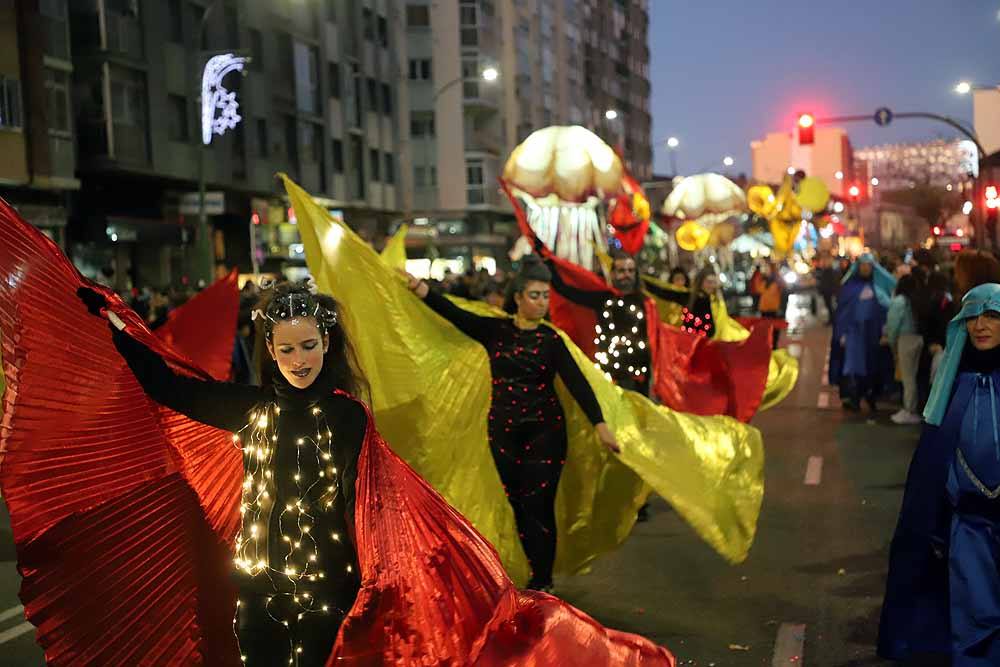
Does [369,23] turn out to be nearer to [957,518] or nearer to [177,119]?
[177,119]

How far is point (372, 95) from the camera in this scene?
51062 millimetres

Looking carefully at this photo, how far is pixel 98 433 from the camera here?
4004 mm

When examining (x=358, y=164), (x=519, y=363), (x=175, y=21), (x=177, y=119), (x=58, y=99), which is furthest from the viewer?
(x=358, y=164)

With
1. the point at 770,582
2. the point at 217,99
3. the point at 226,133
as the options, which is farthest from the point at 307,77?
the point at 770,582

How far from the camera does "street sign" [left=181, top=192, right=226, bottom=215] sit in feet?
101

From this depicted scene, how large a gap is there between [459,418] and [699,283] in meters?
5.01

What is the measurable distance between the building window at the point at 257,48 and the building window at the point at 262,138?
1.63 m

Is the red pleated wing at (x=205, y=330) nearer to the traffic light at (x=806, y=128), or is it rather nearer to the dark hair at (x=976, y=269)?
the dark hair at (x=976, y=269)

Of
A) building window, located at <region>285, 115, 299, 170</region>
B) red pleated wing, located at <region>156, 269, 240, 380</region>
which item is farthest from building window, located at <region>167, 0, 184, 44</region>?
red pleated wing, located at <region>156, 269, 240, 380</region>

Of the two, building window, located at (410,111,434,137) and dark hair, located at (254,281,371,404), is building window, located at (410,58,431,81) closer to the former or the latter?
building window, located at (410,111,434,137)

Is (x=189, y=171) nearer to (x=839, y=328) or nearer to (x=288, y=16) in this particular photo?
(x=288, y=16)

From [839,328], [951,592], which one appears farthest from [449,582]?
[839,328]

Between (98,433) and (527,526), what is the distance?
10.3 ft

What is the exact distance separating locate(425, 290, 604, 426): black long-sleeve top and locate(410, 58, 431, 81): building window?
55.2 meters
